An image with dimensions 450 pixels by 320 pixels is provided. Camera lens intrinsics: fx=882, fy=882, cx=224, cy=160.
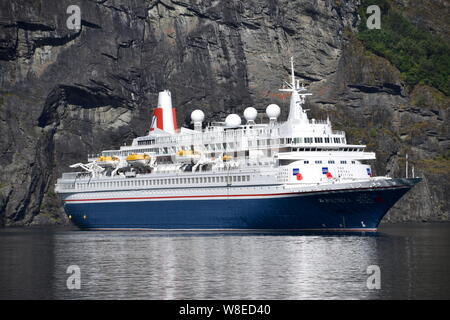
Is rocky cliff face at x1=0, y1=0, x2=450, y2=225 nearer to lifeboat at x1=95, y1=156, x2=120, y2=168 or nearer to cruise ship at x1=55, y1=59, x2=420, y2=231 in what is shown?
cruise ship at x1=55, y1=59, x2=420, y2=231

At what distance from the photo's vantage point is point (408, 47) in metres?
150

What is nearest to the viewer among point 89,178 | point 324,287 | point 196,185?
point 324,287

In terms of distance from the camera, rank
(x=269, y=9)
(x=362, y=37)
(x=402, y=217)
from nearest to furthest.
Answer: (x=402, y=217), (x=269, y=9), (x=362, y=37)

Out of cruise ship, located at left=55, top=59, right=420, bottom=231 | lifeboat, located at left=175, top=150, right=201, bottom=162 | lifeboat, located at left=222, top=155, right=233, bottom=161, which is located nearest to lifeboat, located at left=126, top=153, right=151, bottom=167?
cruise ship, located at left=55, top=59, right=420, bottom=231

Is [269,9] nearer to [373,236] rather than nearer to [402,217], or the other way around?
[402,217]

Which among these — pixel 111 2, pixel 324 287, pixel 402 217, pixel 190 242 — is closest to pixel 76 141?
pixel 111 2

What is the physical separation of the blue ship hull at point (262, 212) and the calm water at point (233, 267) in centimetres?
292

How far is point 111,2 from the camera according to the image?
128250 mm

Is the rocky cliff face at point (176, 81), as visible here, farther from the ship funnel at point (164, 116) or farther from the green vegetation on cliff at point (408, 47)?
the ship funnel at point (164, 116)

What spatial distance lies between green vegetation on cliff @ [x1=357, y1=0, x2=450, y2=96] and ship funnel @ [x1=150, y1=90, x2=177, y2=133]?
162ft

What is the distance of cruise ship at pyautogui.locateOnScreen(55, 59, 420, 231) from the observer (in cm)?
7819

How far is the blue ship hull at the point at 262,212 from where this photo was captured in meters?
77.2

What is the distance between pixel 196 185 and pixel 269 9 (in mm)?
54765

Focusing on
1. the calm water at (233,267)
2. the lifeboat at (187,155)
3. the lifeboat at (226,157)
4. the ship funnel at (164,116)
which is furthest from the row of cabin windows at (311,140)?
the ship funnel at (164,116)
